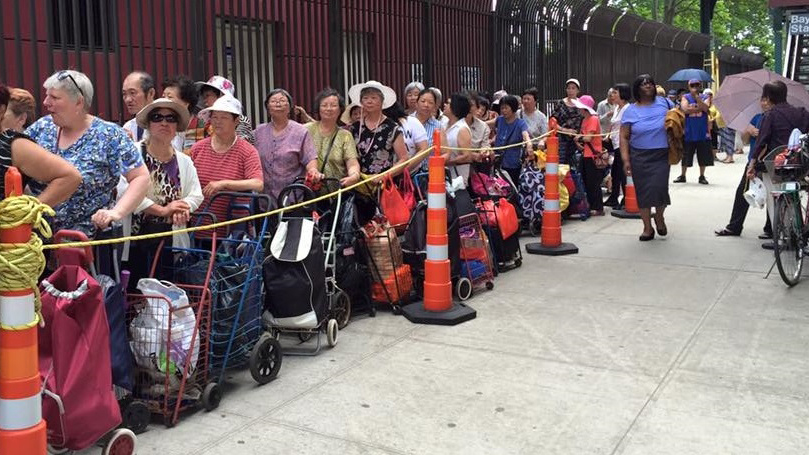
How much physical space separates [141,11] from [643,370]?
4879 millimetres

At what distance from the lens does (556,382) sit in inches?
189

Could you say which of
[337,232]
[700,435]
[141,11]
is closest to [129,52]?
[141,11]

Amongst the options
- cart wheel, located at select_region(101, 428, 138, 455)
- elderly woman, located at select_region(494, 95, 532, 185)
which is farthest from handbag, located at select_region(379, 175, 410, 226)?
elderly woman, located at select_region(494, 95, 532, 185)

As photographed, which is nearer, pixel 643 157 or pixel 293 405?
pixel 293 405

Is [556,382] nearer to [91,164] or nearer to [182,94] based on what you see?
[91,164]

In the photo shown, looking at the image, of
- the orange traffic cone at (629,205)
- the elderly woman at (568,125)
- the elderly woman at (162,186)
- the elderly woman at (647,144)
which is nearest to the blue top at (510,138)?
the elderly woman at (568,125)

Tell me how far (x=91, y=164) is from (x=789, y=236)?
5.80m

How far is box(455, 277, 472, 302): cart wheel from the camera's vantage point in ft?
22.4

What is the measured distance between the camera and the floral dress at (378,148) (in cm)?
691

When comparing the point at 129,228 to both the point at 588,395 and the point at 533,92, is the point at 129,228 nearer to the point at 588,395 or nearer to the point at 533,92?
the point at 588,395

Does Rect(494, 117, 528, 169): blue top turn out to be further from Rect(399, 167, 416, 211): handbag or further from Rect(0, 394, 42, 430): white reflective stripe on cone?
Rect(0, 394, 42, 430): white reflective stripe on cone

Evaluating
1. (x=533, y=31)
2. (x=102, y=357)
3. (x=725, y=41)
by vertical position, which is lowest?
(x=102, y=357)

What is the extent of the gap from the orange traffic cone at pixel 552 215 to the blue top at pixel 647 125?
95 centimetres

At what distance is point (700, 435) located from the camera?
4.02 meters
